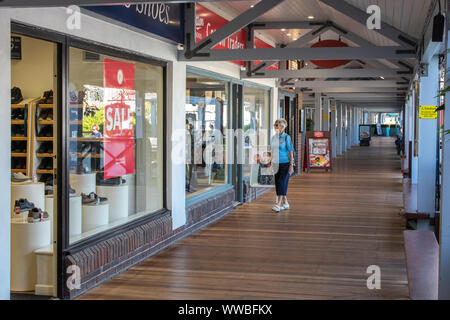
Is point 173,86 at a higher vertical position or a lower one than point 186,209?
higher

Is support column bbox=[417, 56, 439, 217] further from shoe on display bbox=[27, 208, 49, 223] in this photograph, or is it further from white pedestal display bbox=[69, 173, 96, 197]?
shoe on display bbox=[27, 208, 49, 223]

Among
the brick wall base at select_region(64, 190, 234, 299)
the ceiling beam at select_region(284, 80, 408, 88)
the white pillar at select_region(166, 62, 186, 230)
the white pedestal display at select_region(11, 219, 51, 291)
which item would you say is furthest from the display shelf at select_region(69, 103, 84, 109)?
the ceiling beam at select_region(284, 80, 408, 88)

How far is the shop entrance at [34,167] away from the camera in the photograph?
5461mm

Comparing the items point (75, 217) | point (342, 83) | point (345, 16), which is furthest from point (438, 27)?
point (342, 83)

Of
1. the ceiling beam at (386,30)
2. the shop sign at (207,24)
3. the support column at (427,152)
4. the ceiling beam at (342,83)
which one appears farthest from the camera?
the ceiling beam at (342,83)

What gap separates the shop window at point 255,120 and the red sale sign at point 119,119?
5.06 m

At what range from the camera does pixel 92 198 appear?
251 inches

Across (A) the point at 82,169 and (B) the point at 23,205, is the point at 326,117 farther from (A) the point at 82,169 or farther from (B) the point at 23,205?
(B) the point at 23,205

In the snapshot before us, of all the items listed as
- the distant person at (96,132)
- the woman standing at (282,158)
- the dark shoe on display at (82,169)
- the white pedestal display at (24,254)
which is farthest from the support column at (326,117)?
the white pedestal display at (24,254)

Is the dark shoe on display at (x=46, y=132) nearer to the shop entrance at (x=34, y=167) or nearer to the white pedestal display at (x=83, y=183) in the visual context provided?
the shop entrance at (x=34, y=167)

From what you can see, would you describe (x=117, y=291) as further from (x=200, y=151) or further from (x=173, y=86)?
(x=200, y=151)

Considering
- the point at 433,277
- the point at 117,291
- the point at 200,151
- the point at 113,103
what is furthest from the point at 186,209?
the point at 433,277
